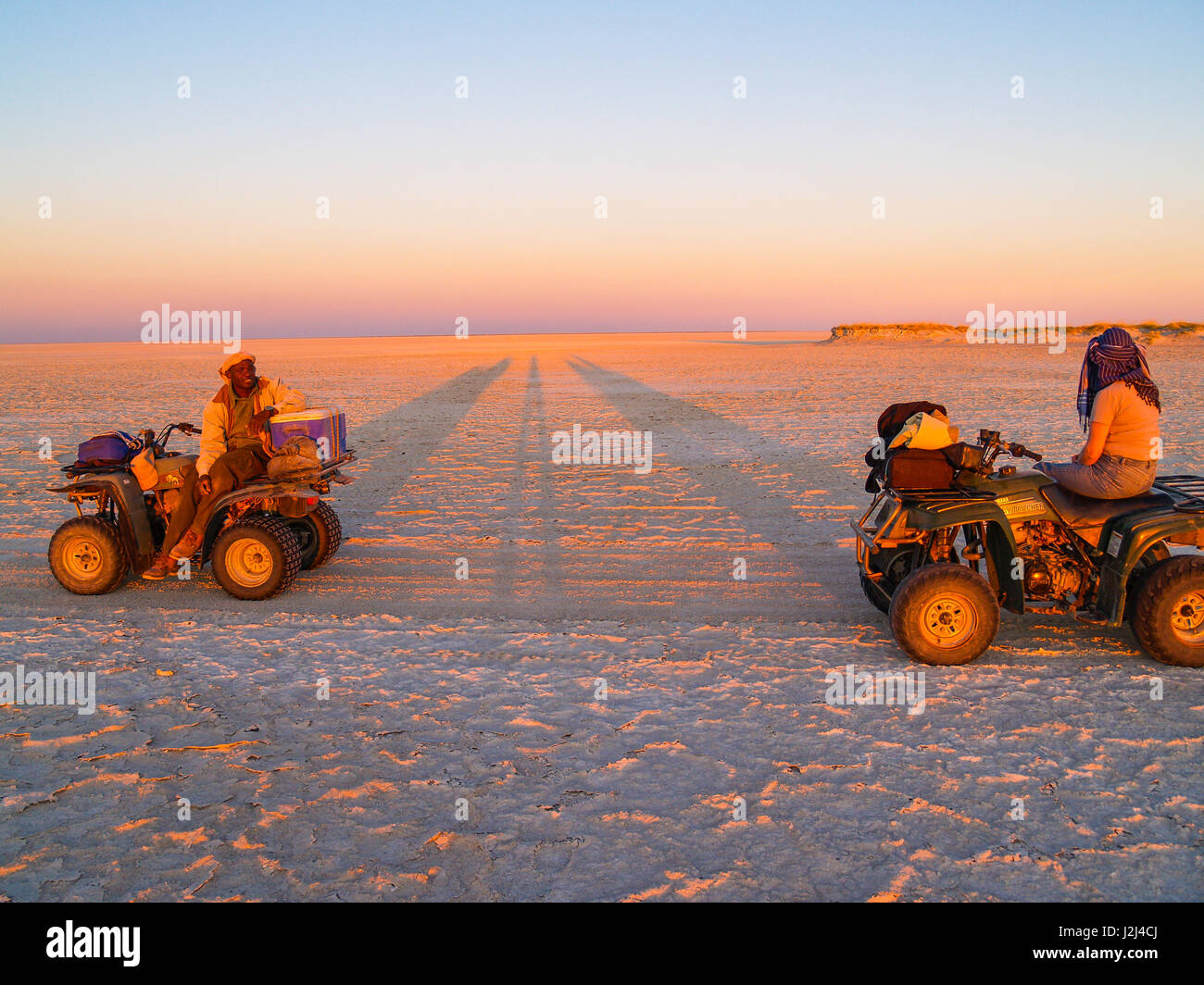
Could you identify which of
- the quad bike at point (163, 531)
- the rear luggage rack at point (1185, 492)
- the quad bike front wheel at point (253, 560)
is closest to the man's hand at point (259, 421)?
the quad bike at point (163, 531)

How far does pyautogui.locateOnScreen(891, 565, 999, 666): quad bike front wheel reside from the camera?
5.11 meters

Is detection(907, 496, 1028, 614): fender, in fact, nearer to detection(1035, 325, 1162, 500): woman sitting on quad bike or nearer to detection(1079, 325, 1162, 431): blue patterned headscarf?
detection(1035, 325, 1162, 500): woman sitting on quad bike

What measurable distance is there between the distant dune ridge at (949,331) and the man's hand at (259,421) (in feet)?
256

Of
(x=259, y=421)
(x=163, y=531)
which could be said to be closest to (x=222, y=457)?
(x=259, y=421)

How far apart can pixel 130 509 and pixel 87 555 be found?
51cm

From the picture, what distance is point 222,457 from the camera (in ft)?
22.6

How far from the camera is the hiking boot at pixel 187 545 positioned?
683 cm

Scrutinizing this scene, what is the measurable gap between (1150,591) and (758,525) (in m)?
4.53

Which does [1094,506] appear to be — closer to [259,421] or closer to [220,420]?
[259,421]

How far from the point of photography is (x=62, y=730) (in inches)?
179

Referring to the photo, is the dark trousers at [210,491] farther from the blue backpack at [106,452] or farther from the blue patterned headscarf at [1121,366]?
the blue patterned headscarf at [1121,366]

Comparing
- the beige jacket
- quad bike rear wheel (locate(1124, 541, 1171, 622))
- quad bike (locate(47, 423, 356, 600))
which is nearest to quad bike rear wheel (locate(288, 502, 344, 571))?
quad bike (locate(47, 423, 356, 600))
